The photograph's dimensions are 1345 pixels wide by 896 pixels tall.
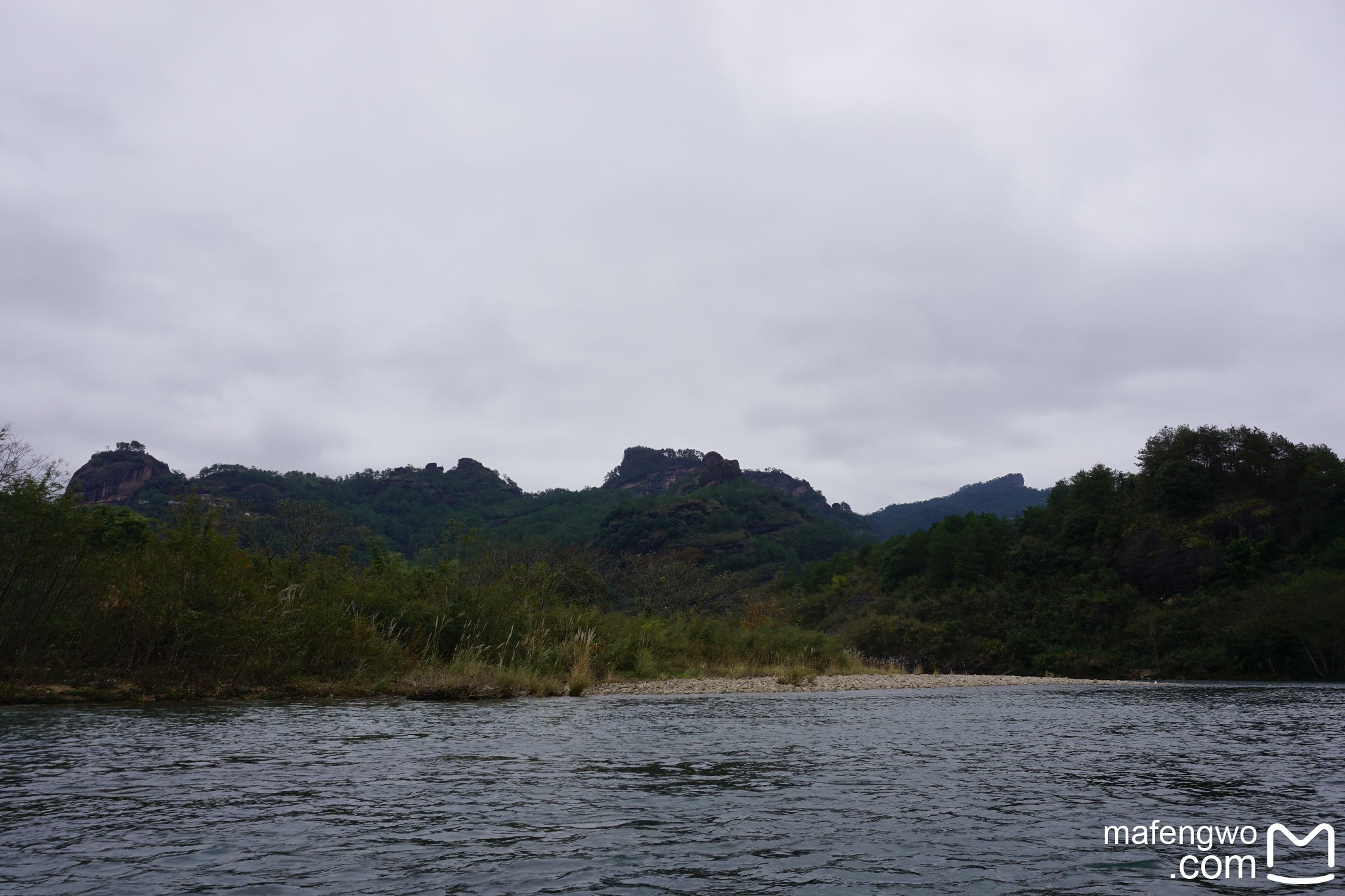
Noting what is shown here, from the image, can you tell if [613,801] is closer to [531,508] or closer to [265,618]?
[265,618]

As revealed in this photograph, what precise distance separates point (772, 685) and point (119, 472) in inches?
5609

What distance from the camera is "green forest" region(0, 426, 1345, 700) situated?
64.1 feet

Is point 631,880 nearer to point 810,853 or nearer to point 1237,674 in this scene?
point 810,853

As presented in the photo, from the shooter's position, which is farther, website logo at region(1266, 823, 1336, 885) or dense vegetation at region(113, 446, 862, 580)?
dense vegetation at region(113, 446, 862, 580)

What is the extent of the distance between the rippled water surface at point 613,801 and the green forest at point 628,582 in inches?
145

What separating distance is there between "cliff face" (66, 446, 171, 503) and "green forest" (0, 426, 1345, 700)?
1.97ft

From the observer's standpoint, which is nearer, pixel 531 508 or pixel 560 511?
pixel 560 511

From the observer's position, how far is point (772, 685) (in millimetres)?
31781

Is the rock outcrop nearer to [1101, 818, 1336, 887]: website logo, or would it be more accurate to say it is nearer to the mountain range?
the mountain range

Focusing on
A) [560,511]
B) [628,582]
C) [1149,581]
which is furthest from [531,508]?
[1149,581]

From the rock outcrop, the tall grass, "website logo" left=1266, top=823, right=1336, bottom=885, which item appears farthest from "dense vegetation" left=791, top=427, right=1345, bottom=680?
the rock outcrop

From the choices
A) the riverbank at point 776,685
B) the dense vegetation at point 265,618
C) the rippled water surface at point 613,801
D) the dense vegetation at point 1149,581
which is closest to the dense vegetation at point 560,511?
the dense vegetation at point 1149,581

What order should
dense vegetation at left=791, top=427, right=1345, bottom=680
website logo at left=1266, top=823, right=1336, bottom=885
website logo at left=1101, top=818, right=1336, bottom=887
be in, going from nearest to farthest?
1. website logo at left=1266, top=823, right=1336, bottom=885
2. website logo at left=1101, top=818, right=1336, bottom=887
3. dense vegetation at left=791, top=427, right=1345, bottom=680

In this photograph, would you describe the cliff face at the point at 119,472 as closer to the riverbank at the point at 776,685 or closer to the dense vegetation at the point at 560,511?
the dense vegetation at the point at 560,511
